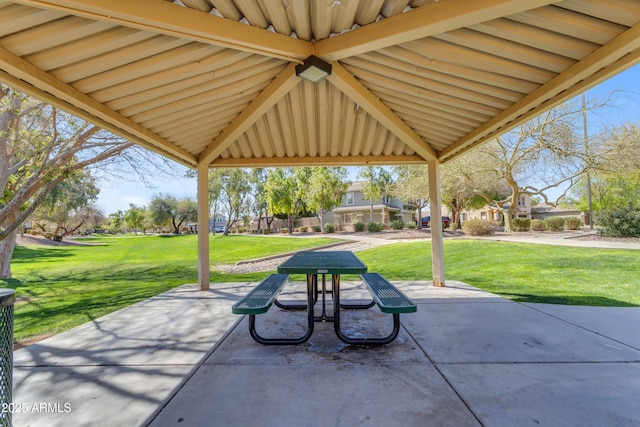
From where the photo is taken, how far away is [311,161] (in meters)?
6.36

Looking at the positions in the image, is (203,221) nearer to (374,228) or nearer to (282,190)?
(374,228)

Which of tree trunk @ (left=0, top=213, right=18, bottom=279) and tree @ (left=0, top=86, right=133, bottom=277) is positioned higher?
tree @ (left=0, top=86, right=133, bottom=277)

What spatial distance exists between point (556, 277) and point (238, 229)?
41331mm

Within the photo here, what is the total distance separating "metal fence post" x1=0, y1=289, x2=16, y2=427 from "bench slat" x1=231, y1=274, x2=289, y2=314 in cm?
144

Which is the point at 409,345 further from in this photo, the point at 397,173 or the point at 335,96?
the point at 397,173

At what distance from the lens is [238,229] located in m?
44.8

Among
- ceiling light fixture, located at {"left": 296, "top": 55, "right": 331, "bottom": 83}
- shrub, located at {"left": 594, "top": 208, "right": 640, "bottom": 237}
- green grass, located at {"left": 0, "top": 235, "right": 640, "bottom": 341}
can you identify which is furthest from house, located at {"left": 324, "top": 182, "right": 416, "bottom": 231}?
ceiling light fixture, located at {"left": 296, "top": 55, "right": 331, "bottom": 83}

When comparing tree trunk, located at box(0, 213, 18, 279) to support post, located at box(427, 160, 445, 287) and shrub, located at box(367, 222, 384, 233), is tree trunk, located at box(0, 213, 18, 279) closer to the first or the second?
support post, located at box(427, 160, 445, 287)

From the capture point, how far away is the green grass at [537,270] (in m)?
5.81

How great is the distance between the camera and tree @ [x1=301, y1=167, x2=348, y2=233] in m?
27.8

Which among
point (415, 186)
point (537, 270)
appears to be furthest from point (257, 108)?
point (415, 186)

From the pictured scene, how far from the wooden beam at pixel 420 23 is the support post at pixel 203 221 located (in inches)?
162

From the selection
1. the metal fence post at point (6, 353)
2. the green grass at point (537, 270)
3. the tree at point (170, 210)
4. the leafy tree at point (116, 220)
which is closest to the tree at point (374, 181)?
the green grass at point (537, 270)

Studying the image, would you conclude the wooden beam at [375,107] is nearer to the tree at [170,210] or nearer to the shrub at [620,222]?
the shrub at [620,222]
